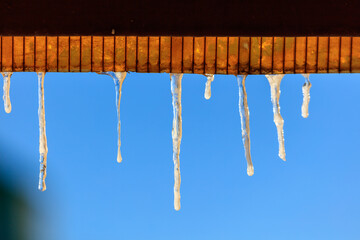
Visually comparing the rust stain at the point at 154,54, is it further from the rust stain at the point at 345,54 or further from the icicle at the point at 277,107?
the rust stain at the point at 345,54

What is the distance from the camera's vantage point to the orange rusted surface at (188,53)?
115 inches

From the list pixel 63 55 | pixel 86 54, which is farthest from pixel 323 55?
pixel 63 55

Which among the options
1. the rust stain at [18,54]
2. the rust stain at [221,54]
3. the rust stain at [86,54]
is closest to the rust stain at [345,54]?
the rust stain at [221,54]

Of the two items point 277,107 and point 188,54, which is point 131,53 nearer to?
point 188,54

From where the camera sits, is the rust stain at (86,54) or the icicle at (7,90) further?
the icicle at (7,90)

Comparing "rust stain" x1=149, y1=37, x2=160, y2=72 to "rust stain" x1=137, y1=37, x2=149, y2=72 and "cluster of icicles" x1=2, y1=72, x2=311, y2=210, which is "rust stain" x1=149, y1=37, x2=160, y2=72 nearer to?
"rust stain" x1=137, y1=37, x2=149, y2=72

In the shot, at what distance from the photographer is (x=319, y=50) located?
292 centimetres

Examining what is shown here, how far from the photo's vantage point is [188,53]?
2.95 meters

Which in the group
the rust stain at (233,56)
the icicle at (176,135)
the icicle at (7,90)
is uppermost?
the rust stain at (233,56)

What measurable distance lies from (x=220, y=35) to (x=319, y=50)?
556 mm
